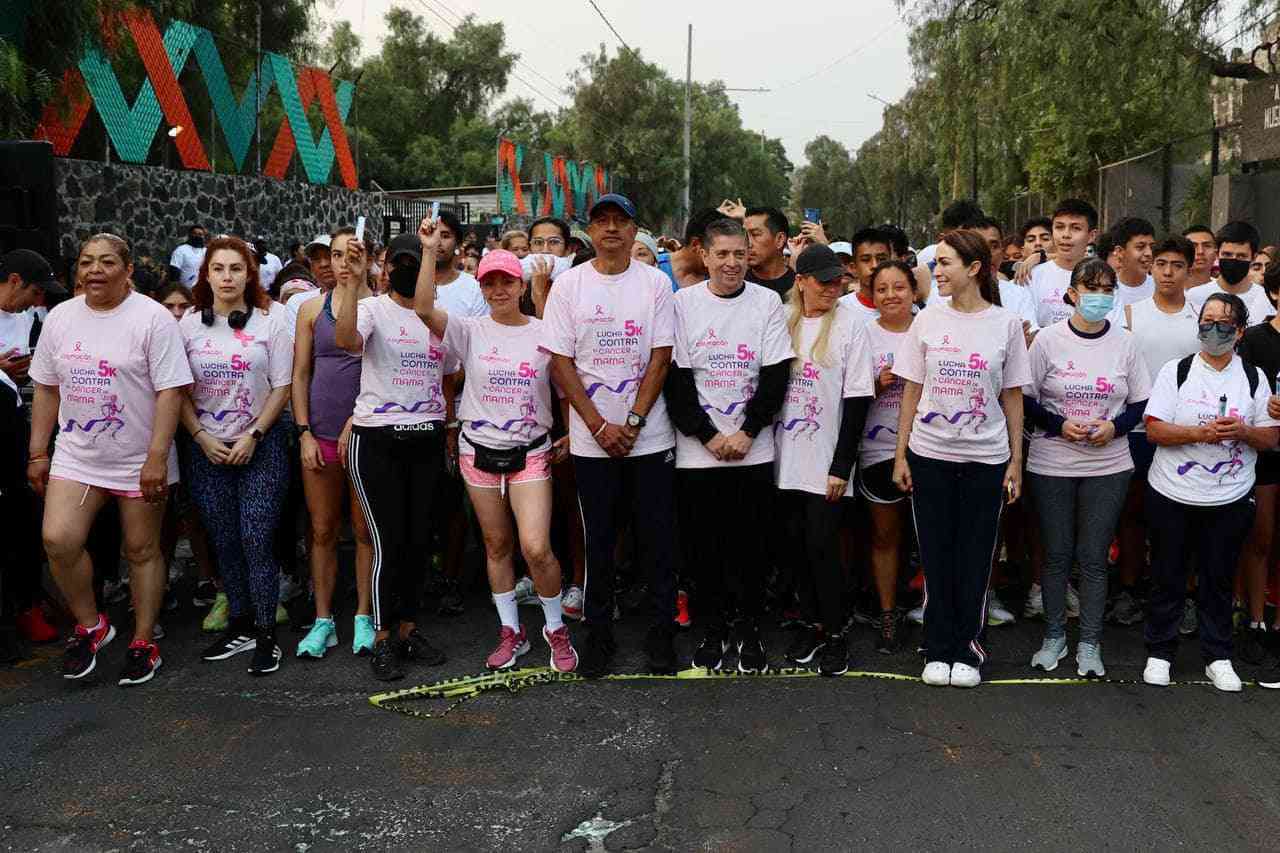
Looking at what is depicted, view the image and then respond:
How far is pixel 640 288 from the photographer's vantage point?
18.2 ft

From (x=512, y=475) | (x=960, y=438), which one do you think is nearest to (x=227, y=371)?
(x=512, y=475)

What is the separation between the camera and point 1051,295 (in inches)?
277

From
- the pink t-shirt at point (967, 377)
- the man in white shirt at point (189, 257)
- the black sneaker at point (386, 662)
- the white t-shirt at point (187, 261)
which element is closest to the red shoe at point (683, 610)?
the black sneaker at point (386, 662)

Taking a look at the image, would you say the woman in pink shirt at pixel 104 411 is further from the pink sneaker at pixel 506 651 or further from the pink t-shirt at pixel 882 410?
the pink t-shirt at pixel 882 410

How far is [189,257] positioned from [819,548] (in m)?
12.1

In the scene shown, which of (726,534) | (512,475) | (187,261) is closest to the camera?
(512,475)

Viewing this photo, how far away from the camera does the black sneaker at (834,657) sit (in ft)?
18.4

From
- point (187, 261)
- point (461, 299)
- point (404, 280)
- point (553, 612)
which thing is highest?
point (187, 261)

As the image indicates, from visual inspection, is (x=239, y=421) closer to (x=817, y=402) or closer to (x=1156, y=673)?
(x=817, y=402)

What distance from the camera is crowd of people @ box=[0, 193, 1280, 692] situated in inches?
215

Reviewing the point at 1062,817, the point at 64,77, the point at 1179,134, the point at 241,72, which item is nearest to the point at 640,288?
the point at 1062,817

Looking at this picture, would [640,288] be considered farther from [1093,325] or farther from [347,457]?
[1093,325]

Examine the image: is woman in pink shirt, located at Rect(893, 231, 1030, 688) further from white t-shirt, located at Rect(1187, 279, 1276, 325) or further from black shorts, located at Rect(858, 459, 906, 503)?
white t-shirt, located at Rect(1187, 279, 1276, 325)

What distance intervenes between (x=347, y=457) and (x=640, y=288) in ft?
5.25
